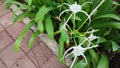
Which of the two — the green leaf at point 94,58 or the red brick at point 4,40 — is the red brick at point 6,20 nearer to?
the red brick at point 4,40

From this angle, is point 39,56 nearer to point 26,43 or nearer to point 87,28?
point 26,43

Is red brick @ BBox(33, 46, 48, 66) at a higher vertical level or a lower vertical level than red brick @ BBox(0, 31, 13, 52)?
lower

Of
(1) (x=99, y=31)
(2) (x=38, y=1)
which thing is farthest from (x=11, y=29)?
(1) (x=99, y=31)

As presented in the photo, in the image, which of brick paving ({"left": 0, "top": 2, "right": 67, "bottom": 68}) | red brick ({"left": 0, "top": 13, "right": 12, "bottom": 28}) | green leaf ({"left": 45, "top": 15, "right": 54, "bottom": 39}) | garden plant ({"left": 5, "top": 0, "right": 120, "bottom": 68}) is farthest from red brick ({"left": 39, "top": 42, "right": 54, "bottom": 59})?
red brick ({"left": 0, "top": 13, "right": 12, "bottom": 28})

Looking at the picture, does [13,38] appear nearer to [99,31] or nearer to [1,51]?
[1,51]

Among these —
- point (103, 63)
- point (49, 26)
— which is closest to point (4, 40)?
point (49, 26)

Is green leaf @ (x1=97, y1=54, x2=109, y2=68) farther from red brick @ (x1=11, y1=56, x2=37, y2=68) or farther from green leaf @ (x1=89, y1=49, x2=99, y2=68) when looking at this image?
red brick @ (x1=11, y1=56, x2=37, y2=68)

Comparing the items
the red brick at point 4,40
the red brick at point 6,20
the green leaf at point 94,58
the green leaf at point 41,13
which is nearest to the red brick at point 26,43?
the red brick at point 4,40

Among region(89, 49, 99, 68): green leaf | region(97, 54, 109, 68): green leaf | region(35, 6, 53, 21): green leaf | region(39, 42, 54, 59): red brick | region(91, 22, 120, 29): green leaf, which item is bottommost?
region(97, 54, 109, 68): green leaf
